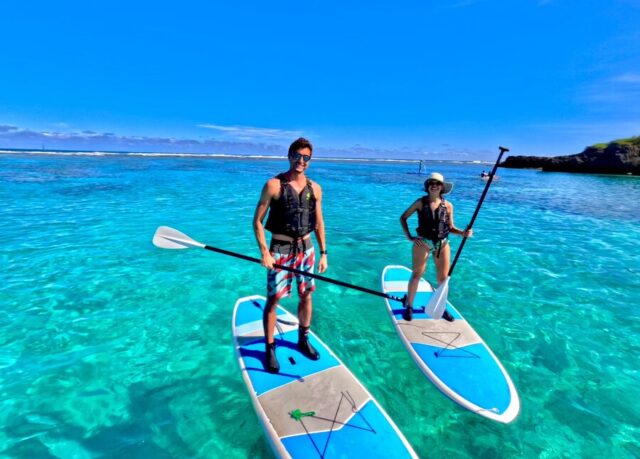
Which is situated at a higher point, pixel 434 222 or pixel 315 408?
pixel 434 222

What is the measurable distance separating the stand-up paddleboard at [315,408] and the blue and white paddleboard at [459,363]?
1473 mm

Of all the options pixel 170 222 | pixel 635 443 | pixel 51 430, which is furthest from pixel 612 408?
pixel 170 222

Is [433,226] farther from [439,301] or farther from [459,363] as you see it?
[459,363]

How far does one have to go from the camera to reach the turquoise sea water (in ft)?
14.8

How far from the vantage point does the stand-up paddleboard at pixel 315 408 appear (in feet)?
12.3

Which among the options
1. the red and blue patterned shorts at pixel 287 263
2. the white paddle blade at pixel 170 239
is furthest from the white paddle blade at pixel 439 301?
the white paddle blade at pixel 170 239

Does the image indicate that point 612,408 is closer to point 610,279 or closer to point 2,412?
point 610,279

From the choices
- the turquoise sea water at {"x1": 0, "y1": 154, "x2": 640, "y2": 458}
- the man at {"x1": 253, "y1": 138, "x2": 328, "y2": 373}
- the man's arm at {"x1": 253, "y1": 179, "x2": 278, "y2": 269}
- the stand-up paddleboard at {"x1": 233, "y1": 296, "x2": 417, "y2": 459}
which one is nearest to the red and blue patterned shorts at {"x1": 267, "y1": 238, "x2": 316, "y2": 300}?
the man at {"x1": 253, "y1": 138, "x2": 328, "y2": 373}

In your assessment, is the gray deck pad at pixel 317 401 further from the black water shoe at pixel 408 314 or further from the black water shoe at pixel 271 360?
the black water shoe at pixel 408 314

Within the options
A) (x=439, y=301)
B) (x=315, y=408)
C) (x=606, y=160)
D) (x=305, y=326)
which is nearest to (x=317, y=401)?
(x=315, y=408)

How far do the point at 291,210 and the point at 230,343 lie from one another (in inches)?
152

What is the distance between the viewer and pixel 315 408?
4277 mm

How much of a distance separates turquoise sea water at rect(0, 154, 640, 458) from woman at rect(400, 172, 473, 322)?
6.45 ft

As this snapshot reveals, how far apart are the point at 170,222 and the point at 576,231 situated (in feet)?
73.3
